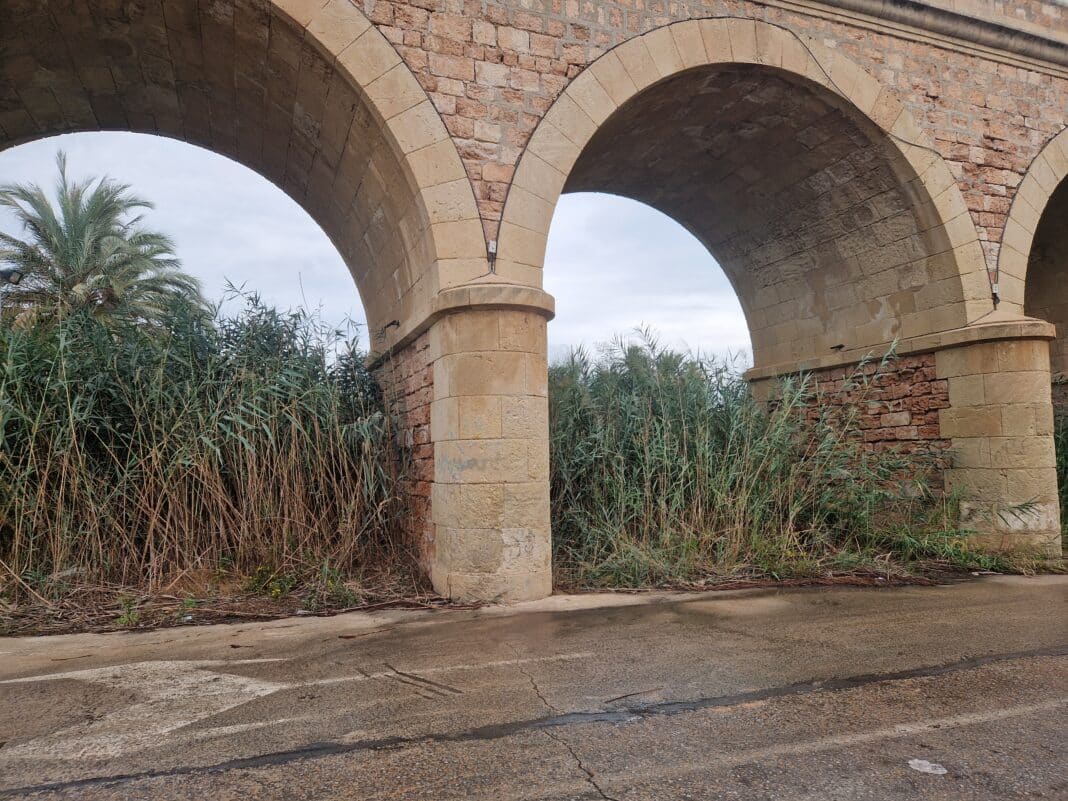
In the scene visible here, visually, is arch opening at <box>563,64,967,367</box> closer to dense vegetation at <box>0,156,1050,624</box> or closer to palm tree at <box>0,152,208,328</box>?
dense vegetation at <box>0,156,1050,624</box>

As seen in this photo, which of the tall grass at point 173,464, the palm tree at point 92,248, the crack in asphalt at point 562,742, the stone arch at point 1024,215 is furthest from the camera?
the palm tree at point 92,248

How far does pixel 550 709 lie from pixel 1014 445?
5.08 metres

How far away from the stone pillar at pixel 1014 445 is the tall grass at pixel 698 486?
43cm

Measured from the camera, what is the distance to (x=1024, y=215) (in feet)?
20.7

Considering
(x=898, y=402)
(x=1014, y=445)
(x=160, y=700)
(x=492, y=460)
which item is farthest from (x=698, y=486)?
(x=160, y=700)

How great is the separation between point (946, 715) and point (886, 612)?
1.68 meters

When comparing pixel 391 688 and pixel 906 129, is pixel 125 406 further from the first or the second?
pixel 906 129

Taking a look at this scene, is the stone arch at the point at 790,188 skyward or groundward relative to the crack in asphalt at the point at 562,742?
skyward

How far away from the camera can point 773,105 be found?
228 inches

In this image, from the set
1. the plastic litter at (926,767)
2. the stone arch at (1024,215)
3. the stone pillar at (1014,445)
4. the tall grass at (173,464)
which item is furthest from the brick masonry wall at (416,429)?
the stone arch at (1024,215)

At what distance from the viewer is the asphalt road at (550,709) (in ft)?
6.64

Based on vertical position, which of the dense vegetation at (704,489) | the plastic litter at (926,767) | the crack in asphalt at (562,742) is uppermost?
the dense vegetation at (704,489)

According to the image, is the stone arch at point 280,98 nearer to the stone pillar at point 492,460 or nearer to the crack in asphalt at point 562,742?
the stone pillar at point 492,460

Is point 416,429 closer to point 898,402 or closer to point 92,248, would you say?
point 898,402
